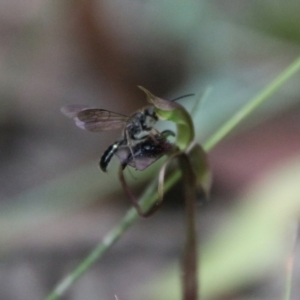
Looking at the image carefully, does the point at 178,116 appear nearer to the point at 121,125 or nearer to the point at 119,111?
the point at 121,125

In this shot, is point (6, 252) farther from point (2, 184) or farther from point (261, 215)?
point (261, 215)

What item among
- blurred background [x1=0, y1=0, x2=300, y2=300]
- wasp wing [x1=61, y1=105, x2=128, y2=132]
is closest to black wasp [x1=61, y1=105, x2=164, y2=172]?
wasp wing [x1=61, y1=105, x2=128, y2=132]

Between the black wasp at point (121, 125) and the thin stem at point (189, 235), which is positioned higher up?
the black wasp at point (121, 125)

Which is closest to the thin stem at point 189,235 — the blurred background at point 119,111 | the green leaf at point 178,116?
the green leaf at point 178,116

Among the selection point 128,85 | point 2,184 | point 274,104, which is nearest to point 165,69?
point 128,85

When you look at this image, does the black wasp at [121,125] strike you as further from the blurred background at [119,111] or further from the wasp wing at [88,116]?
the blurred background at [119,111]

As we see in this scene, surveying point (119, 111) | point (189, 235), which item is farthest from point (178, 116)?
point (119, 111)
